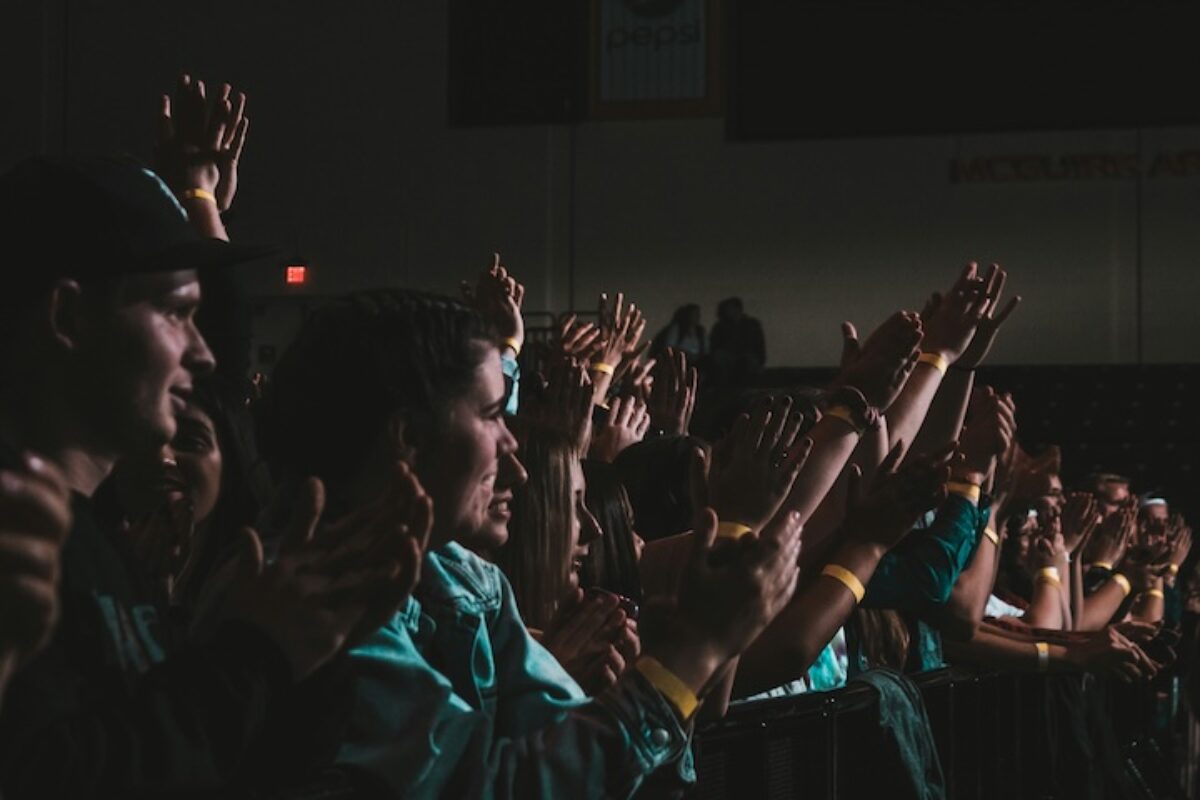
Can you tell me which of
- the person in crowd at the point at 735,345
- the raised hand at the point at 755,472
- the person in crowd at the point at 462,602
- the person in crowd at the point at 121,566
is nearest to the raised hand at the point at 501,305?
the raised hand at the point at 755,472

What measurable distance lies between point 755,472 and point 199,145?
1080mm

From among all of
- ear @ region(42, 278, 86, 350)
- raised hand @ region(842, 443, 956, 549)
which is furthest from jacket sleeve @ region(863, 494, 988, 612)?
ear @ region(42, 278, 86, 350)

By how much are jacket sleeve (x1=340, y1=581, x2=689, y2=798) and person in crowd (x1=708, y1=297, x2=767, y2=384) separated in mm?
13880

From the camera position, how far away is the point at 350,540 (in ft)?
5.22

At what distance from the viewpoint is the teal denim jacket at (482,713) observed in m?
1.88

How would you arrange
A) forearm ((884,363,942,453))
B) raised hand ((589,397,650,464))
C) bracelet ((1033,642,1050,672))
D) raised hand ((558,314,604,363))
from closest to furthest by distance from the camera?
1. forearm ((884,363,942,453))
2. raised hand ((589,397,650,464))
3. raised hand ((558,314,604,363))
4. bracelet ((1033,642,1050,672))

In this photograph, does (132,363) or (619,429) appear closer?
(132,363)

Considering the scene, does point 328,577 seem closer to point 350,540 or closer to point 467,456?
point 350,540

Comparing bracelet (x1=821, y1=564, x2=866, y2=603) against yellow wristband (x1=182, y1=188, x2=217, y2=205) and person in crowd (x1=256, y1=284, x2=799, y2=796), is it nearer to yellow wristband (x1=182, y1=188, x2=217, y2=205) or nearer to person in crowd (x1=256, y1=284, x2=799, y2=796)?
person in crowd (x1=256, y1=284, x2=799, y2=796)

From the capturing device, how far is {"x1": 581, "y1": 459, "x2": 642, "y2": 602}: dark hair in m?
2.92

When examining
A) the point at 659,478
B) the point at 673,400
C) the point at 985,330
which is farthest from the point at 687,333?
the point at 659,478

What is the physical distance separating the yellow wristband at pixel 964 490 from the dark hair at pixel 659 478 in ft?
1.90

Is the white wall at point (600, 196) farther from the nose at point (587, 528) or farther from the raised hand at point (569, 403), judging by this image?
the nose at point (587, 528)

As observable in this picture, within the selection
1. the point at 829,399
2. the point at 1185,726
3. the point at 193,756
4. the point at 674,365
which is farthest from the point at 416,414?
the point at 1185,726
